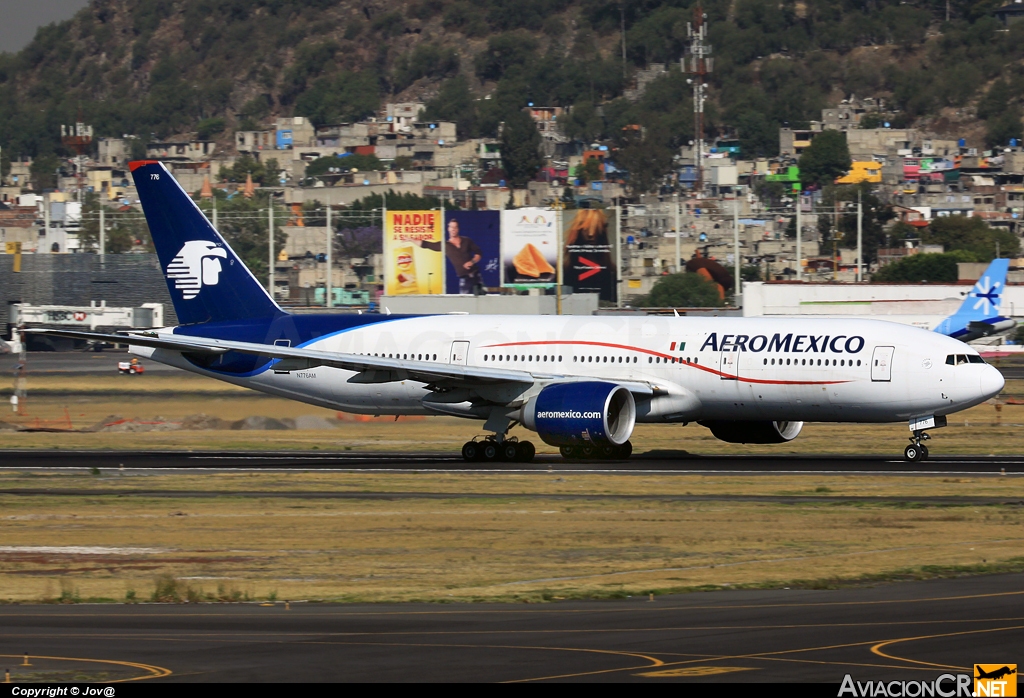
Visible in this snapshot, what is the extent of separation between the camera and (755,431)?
44.3 metres

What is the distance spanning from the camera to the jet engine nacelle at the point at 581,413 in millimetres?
40594

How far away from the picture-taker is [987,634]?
1750 centimetres

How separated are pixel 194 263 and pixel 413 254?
10513 cm

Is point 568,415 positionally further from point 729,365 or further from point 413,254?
point 413,254

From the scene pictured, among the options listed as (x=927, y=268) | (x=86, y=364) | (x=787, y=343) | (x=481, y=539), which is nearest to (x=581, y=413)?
(x=787, y=343)

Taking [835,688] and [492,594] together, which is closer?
[835,688]

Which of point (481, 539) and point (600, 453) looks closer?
point (481, 539)

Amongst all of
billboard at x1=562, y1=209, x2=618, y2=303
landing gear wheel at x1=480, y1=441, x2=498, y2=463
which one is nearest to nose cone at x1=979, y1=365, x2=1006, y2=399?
landing gear wheel at x1=480, y1=441, x2=498, y2=463

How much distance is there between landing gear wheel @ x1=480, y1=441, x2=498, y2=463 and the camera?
143 ft

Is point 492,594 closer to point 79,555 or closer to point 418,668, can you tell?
point 418,668

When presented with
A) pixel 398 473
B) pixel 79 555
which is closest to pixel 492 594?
pixel 79 555

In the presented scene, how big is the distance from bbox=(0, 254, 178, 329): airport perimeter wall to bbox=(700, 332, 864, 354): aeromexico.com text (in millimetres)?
108267

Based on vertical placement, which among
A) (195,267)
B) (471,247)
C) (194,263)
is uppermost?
(471,247)

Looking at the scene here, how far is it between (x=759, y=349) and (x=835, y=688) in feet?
91.1
